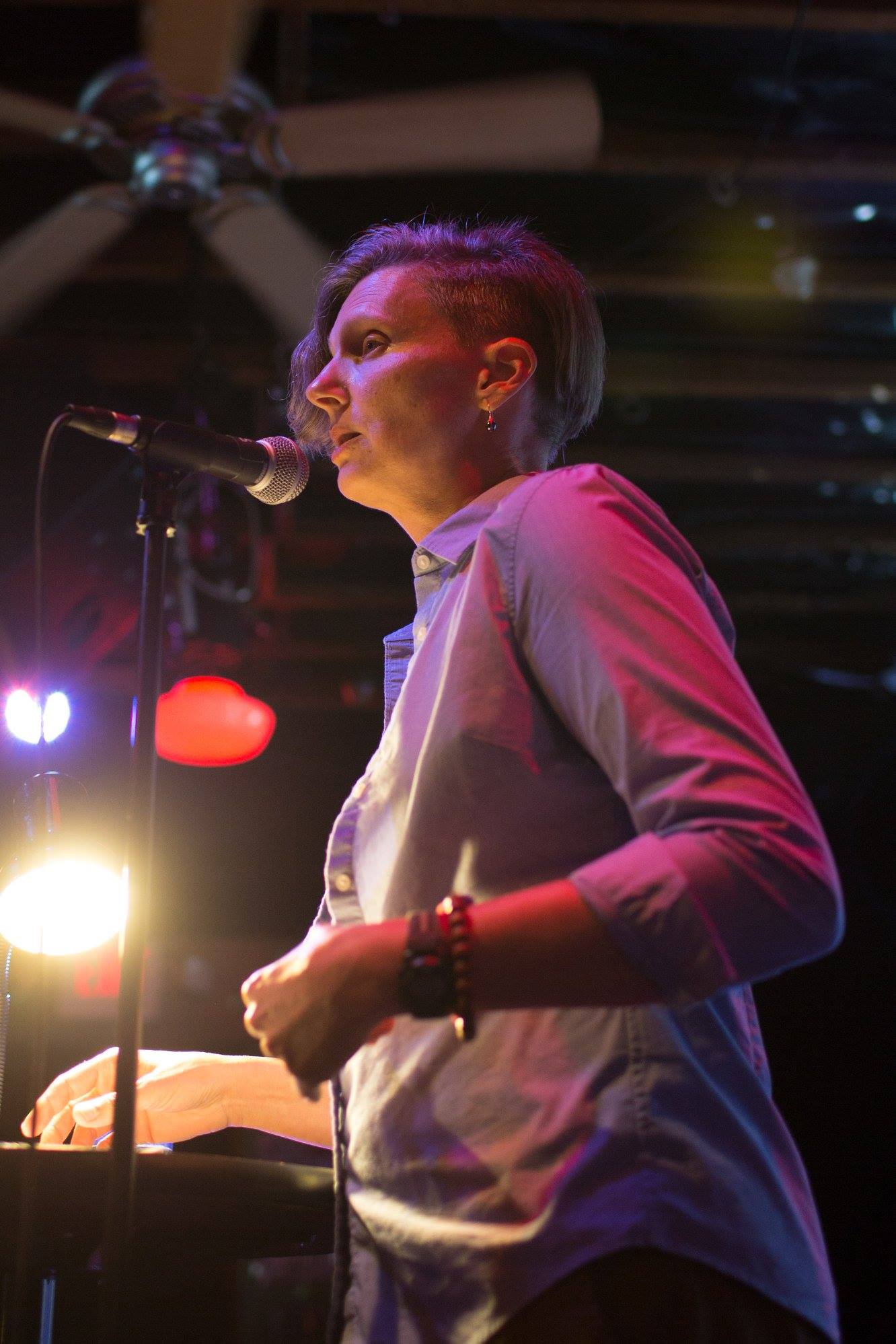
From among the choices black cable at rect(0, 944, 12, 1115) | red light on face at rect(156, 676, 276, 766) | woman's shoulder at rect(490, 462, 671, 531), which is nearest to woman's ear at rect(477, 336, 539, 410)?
woman's shoulder at rect(490, 462, 671, 531)

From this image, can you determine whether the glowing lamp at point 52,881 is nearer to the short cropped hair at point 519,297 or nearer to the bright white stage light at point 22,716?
the bright white stage light at point 22,716

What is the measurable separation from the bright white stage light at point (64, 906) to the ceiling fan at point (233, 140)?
1.95 m

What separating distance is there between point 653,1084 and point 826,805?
5.91m

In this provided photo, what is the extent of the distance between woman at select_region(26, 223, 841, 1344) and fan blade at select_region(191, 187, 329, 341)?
215 cm

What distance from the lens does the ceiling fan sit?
9.04 feet

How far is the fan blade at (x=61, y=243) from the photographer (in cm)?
311

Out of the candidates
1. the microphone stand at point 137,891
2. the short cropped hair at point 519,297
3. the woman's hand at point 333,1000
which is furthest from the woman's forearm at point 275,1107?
the short cropped hair at point 519,297

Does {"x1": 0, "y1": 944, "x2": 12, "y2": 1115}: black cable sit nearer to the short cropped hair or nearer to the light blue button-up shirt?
the light blue button-up shirt

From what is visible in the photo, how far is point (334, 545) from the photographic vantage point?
218 inches

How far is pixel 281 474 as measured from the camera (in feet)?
4.89

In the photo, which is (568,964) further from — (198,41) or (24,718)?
(198,41)

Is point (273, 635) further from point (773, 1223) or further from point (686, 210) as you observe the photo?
point (773, 1223)

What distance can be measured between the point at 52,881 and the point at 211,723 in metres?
3.90

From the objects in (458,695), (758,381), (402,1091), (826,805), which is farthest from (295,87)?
(826,805)
